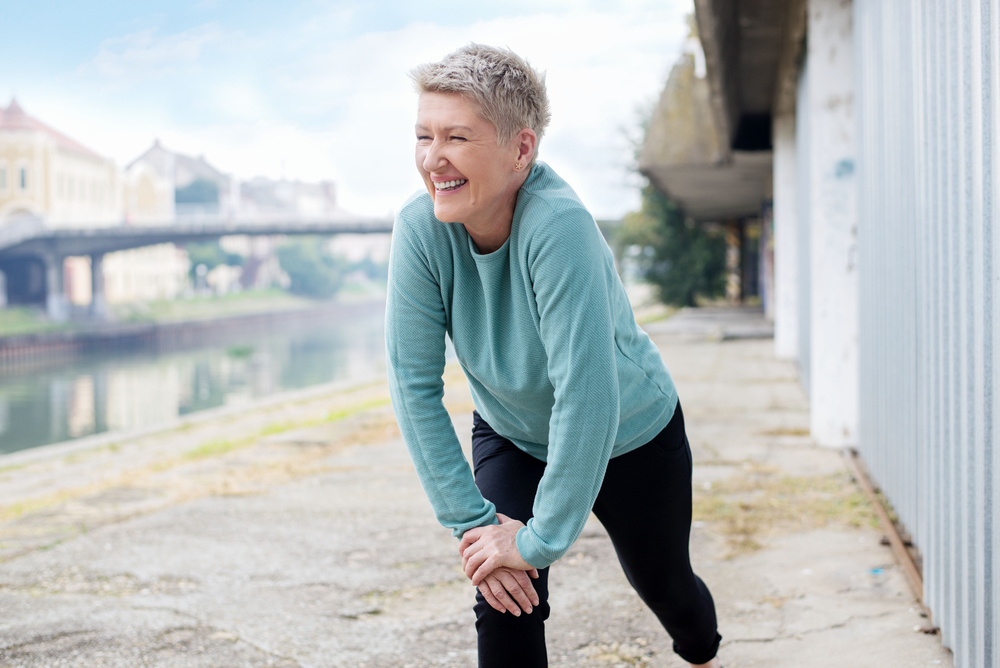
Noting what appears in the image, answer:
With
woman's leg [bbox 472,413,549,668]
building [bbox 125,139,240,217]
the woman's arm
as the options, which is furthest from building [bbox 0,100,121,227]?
the woman's arm

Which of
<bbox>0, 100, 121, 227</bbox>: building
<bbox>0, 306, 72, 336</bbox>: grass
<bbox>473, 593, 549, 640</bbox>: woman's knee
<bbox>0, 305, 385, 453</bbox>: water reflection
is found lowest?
<bbox>0, 305, 385, 453</bbox>: water reflection

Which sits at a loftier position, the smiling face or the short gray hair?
the short gray hair

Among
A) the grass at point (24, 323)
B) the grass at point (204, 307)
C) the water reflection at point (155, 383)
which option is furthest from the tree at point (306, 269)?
the water reflection at point (155, 383)

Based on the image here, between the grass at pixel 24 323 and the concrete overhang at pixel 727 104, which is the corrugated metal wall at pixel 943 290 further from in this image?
the grass at pixel 24 323

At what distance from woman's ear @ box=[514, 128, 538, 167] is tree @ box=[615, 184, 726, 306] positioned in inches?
979

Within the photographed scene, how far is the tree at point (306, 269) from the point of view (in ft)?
277

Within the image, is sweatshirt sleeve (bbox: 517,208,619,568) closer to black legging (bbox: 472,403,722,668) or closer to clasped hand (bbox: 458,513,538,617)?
clasped hand (bbox: 458,513,538,617)

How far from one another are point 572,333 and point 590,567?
7.27 feet

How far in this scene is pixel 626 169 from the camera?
100.0 ft

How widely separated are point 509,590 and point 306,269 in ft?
281

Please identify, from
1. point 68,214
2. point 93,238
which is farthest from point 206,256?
point 93,238

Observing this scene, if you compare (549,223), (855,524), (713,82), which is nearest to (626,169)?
(713,82)

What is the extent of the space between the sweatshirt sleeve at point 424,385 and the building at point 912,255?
1.26 metres

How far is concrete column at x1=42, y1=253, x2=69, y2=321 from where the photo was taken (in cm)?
4997
